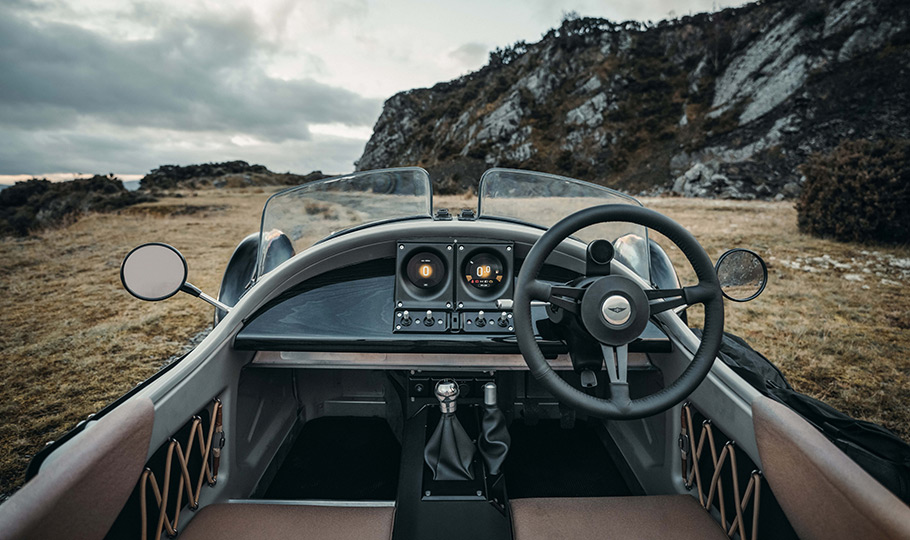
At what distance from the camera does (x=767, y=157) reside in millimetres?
21188

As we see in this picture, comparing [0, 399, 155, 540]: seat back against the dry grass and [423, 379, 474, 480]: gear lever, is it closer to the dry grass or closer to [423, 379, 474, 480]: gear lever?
[423, 379, 474, 480]: gear lever

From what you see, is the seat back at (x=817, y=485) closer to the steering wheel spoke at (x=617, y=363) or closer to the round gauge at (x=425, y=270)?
the steering wheel spoke at (x=617, y=363)

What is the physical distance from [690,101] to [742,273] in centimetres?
3864

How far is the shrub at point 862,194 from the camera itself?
7270 mm

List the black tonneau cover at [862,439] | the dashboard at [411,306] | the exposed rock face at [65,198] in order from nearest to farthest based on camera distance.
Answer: the black tonneau cover at [862,439], the dashboard at [411,306], the exposed rock face at [65,198]

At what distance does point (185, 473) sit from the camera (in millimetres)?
1495

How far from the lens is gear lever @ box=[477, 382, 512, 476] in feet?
5.72

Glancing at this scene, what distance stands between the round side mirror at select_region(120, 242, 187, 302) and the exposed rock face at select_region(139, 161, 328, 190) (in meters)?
30.3

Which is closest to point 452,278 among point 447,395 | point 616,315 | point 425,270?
point 425,270

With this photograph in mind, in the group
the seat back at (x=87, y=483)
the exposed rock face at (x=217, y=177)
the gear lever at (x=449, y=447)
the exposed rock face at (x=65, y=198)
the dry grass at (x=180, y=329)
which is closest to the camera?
the seat back at (x=87, y=483)

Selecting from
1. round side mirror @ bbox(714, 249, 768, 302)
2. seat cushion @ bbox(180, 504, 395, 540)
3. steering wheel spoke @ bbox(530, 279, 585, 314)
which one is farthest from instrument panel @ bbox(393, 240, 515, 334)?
round side mirror @ bbox(714, 249, 768, 302)

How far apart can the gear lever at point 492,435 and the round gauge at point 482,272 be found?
51 centimetres

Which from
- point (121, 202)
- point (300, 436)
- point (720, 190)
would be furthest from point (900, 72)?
point (121, 202)

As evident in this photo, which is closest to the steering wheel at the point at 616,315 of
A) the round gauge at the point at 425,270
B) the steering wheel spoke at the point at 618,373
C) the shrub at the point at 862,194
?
the steering wheel spoke at the point at 618,373
